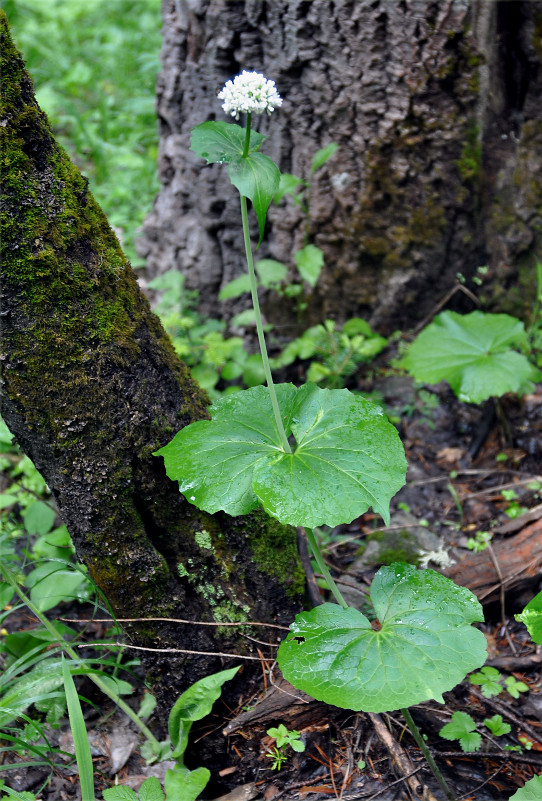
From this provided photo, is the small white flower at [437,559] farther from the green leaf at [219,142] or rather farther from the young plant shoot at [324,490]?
the green leaf at [219,142]

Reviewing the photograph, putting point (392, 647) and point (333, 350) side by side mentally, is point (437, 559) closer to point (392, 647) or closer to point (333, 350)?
point (392, 647)

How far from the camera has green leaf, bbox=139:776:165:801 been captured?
193 cm

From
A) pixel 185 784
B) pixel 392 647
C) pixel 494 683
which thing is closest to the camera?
pixel 392 647

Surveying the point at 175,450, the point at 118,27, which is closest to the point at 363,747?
the point at 175,450

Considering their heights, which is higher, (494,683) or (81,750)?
(81,750)

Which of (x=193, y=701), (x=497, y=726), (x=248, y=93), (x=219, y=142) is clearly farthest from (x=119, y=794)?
(x=248, y=93)

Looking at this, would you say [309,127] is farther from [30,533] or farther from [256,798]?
[256,798]

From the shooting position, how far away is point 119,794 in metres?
1.91

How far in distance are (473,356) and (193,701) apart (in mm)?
2322

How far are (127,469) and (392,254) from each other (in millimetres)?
2548

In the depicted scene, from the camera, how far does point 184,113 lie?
13.0 ft

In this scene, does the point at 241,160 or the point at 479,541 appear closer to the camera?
the point at 241,160

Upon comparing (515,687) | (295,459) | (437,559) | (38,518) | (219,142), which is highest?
(219,142)

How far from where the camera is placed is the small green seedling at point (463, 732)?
2.10m
